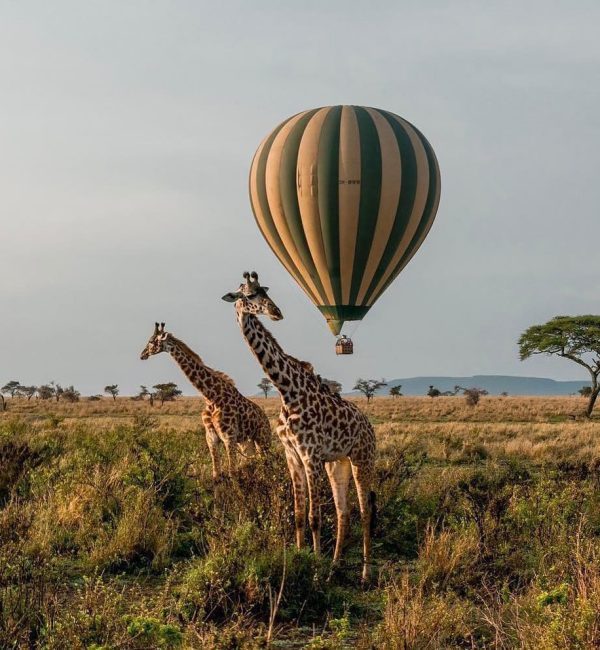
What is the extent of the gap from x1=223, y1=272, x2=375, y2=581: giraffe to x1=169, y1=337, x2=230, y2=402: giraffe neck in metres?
3.52

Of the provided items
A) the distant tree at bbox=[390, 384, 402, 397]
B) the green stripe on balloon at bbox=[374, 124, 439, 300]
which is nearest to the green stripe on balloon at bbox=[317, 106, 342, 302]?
the green stripe on balloon at bbox=[374, 124, 439, 300]

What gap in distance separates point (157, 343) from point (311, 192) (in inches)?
287

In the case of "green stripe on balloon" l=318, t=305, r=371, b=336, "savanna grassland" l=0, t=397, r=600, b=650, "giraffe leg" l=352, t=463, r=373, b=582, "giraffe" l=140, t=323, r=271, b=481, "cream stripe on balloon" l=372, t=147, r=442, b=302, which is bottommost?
"savanna grassland" l=0, t=397, r=600, b=650

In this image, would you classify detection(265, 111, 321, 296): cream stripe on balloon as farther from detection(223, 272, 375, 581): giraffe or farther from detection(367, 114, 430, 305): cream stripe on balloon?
detection(223, 272, 375, 581): giraffe

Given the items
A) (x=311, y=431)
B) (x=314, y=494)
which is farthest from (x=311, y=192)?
(x=314, y=494)

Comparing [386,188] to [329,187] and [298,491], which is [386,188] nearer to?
[329,187]

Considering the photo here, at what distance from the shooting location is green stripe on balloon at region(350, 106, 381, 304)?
58.5 feet

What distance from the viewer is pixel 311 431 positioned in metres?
7.76

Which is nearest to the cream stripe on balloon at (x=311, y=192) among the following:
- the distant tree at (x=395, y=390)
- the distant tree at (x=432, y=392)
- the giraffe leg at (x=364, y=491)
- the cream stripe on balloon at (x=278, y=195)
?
the cream stripe on balloon at (x=278, y=195)

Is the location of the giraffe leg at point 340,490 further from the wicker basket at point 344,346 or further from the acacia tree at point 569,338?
the acacia tree at point 569,338

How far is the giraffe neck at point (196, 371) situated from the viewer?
11.8 m

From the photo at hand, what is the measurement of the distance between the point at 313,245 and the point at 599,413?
3013 centimetres

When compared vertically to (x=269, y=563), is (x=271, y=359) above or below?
above

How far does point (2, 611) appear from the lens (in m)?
5.55
